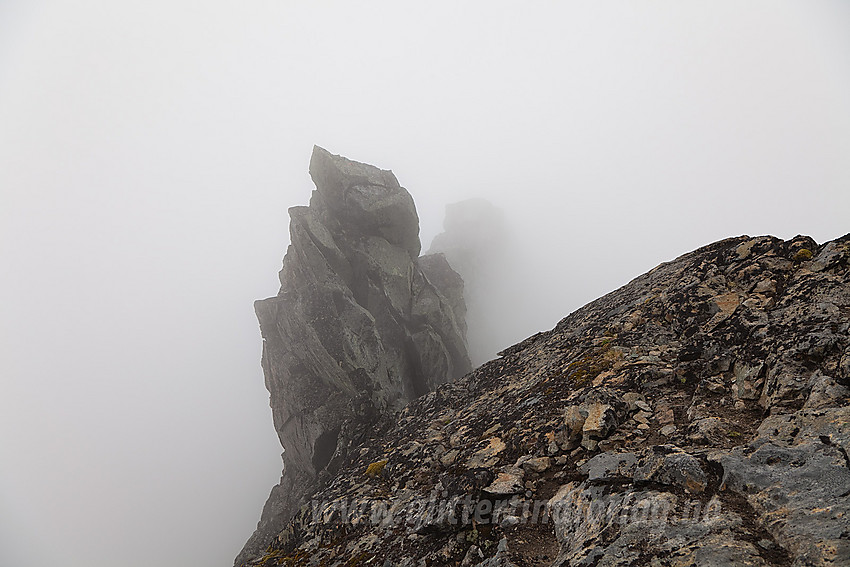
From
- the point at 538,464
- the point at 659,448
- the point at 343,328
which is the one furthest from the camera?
the point at 343,328

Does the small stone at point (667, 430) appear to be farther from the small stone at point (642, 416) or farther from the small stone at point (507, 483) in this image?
the small stone at point (507, 483)

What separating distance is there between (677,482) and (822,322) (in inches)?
→ 249

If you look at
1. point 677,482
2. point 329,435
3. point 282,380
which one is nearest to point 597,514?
point 677,482

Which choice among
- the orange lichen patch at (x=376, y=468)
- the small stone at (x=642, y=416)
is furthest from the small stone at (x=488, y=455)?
the orange lichen patch at (x=376, y=468)

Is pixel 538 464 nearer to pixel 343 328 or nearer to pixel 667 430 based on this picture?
pixel 667 430

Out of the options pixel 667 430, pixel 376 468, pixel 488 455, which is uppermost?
pixel 667 430

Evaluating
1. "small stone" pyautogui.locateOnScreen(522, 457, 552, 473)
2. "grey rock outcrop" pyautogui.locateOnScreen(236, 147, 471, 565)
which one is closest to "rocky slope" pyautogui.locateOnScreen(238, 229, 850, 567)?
"small stone" pyautogui.locateOnScreen(522, 457, 552, 473)

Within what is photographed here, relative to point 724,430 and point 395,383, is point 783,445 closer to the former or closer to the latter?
point 724,430

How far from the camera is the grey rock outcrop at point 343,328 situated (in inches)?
1753

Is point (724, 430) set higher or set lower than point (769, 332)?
lower

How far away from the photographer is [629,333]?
15.8 meters

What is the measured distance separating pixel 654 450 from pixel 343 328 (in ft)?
136

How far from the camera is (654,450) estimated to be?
9.00 metres

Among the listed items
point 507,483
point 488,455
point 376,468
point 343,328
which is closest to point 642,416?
point 507,483
